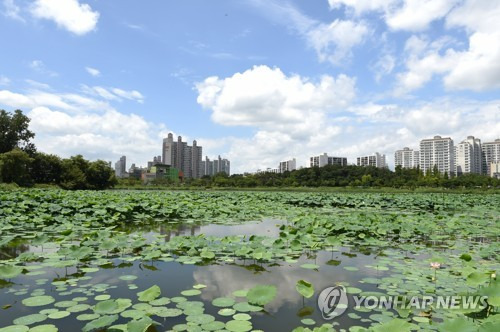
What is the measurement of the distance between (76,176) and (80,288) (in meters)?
39.0

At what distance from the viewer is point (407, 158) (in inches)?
4921

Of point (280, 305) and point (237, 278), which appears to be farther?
point (237, 278)

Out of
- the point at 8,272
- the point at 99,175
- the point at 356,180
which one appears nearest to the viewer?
the point at 8,272

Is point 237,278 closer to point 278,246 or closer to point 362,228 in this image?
point 278,246

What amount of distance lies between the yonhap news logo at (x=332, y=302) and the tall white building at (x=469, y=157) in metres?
122

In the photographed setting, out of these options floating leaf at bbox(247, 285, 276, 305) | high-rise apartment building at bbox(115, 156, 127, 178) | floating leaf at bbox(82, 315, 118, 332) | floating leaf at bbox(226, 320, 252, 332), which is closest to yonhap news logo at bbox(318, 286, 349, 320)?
floating leaf at bbox(247, 285, 276, 305)

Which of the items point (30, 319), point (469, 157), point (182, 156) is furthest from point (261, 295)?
point (469, 157)

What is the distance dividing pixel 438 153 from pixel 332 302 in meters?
129

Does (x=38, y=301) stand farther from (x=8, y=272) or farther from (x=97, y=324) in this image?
(x=97, y=324)

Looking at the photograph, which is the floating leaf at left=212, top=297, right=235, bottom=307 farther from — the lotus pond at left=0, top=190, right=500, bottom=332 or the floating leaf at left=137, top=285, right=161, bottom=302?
the floating leaf at left=137, top=285, right=161, bottom=302

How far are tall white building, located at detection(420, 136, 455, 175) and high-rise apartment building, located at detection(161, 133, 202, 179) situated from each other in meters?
78.3

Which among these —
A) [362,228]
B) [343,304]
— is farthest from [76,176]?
[343,304]

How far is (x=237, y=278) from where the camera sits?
12.7ft

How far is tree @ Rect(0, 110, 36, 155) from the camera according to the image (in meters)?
35.5
